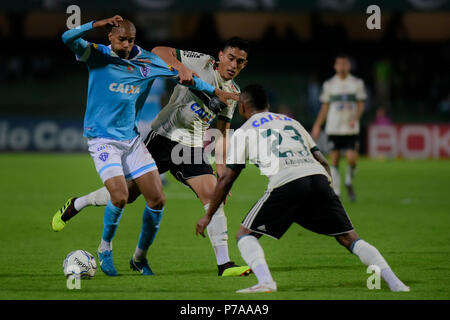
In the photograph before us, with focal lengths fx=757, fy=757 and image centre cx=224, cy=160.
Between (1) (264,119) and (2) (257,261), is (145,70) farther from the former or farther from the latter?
(2) (257,261)

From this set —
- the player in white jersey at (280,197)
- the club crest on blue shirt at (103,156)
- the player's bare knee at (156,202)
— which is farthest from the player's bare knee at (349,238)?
the club crest on blue shirt at (103,156)

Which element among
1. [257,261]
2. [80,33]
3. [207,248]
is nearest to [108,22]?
[80,33]

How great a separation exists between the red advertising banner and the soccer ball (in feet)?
60.9

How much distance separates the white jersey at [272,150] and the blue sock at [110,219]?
1476 mm

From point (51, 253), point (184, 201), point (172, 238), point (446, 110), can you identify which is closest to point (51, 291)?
point (51, 253)

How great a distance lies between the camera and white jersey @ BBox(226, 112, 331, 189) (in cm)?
582

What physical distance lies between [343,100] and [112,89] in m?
8.07

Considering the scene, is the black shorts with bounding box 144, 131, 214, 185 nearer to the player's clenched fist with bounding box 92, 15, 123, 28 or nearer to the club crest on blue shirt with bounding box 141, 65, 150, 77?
the club crest on blue shirt with bounding box 141, 65, 150, 77

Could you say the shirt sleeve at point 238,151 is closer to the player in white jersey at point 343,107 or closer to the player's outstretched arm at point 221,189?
the player's outstretched arm at point 221,189

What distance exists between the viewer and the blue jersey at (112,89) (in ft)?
22.6

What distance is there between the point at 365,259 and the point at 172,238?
398 cm

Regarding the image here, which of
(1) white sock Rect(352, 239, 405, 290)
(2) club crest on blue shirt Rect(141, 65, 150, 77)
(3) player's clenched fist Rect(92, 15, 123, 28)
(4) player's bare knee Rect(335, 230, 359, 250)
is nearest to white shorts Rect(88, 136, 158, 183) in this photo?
(2) club crest on blue shirt Rect(141, 65, 150, 77)

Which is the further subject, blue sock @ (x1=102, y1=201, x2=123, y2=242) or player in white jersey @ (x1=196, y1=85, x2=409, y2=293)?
blue sock @ (x1=102, y1=201, x2=123, y2=242)
